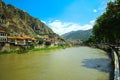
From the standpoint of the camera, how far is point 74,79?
2134 cm

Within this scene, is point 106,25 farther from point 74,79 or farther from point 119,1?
point 74,79

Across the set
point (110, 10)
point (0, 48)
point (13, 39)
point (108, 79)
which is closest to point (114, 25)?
point (110, 10)

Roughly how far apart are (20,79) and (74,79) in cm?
603

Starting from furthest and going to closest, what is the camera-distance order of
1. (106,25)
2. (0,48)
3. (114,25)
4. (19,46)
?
(19,46)
(0,48)
(106,25)
(114,25)

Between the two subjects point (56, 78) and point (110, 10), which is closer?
point (56, 78)

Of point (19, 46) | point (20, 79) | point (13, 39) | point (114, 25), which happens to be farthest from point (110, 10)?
point (13, 39)

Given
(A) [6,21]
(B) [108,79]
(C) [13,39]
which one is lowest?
(B) [108,79]

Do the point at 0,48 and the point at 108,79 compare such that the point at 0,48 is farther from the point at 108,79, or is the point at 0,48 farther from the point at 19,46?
the point at 108,79

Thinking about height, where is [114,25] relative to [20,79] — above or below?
above

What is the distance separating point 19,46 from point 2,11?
5249 centimetres

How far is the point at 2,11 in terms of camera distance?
123188 mm

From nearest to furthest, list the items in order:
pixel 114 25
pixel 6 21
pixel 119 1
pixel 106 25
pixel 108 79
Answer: pixel 108 79 → pixel 119 1 → pixel 114 25 → pixel 106 25 → pixel 6 21

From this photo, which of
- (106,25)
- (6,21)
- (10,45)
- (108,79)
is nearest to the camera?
(108,79)

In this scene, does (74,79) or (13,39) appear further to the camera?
(13,39)
